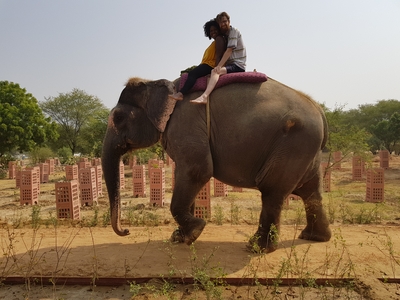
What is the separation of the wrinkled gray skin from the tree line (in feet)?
35.7

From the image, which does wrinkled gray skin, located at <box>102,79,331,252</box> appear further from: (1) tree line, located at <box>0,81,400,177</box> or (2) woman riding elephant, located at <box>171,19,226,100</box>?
(1) tree line, located at <box>0,81,400,177</box>

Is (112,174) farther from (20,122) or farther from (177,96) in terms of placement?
(20,122)

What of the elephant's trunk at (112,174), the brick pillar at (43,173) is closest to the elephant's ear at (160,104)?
the elephant's trunk at (112,174)

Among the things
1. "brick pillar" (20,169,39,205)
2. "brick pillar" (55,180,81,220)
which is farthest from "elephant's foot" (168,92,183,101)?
"brick pillar" (20,169,39,205)

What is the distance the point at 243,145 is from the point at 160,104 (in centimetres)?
127

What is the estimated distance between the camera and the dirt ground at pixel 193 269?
11.3 feet

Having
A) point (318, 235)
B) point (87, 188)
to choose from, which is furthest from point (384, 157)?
point (318, 235)

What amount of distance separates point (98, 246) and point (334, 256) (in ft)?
10.8

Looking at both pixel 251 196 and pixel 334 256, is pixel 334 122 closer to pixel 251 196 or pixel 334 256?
Result: pixel 251 196

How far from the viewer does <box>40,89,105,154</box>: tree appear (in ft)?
155

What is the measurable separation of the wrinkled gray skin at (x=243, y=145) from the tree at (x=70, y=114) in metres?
44.8

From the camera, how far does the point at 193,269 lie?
11.9 ft

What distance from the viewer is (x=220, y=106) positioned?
4477 millimetres

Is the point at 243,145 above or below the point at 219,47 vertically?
below
